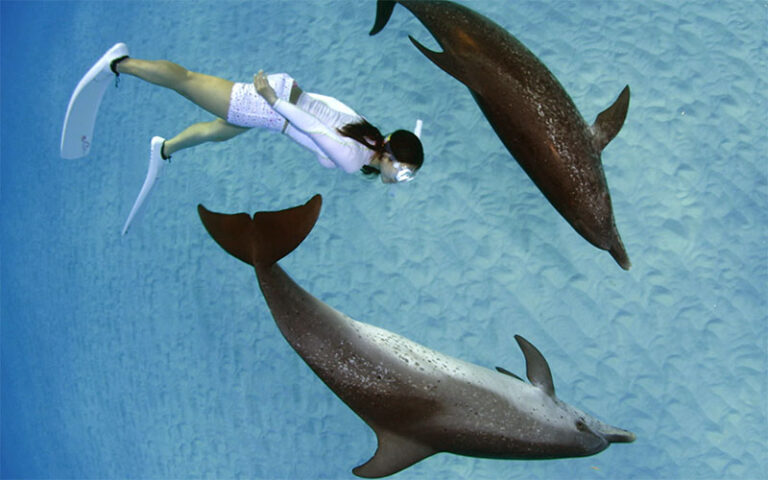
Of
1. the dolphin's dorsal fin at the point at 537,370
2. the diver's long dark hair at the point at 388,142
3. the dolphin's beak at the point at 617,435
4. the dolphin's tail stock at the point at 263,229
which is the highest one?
the diver's long dark hair at the point at 388,142

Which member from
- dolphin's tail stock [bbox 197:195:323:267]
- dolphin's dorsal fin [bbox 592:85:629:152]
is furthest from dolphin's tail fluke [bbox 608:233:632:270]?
dolphin's tail stock [bbox 197:195:323:267]

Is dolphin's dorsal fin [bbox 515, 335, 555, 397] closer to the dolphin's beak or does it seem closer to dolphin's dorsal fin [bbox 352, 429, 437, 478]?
the dolphin's beak

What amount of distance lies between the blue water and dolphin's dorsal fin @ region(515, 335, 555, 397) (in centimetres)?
41

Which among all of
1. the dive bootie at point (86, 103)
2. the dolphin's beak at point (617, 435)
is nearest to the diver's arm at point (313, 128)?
the dive bootie at point (86, 103)

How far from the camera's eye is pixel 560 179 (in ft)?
11.3

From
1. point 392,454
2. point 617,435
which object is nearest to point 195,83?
point 392,454

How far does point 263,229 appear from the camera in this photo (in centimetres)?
307

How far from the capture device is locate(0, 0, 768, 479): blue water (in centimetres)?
403

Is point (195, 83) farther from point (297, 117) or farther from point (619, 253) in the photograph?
point (619, 253)

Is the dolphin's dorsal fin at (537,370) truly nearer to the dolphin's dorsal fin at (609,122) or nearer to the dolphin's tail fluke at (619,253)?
the dolphin's tail fluke at (619,253)

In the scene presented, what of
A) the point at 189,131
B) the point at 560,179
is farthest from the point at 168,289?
the point at 560,179

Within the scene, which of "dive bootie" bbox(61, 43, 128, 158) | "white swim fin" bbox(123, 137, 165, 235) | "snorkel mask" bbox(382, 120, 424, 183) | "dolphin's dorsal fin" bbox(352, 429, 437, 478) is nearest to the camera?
"dolphin's dorsal fin" bbox(352, 429, 437, 478)

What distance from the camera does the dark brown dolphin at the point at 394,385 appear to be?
3090mm

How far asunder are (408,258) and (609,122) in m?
1.62
